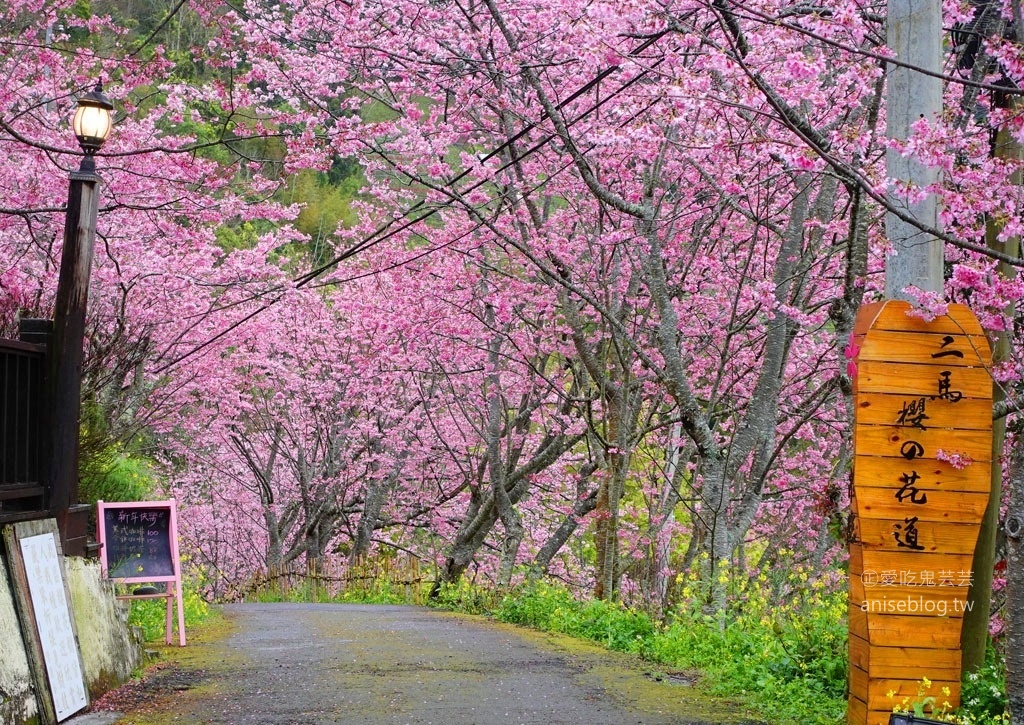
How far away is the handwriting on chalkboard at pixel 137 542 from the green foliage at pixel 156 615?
0.45 m

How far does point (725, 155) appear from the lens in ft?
31.8

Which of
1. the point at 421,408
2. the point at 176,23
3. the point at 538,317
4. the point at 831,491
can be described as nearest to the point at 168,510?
the point at 831,491

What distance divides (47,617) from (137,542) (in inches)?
133

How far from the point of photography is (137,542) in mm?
8914

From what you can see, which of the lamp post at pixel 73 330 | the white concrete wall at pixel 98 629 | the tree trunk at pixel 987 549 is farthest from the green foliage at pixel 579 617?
the lamp post at pixel 73 330

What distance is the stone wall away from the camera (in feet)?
16.5

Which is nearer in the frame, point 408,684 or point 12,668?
point 12,668

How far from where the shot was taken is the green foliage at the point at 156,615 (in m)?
9.93

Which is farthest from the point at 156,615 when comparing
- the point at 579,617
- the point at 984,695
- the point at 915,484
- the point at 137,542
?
the point at 915,484

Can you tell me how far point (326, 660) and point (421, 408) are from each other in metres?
12.9

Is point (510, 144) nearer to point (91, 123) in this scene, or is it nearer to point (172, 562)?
point (91, 123)

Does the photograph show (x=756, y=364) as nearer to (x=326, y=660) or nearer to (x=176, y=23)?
(x=326, y=660)

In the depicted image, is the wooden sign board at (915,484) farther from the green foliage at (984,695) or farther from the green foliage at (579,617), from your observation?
the green foliage at (579,617)

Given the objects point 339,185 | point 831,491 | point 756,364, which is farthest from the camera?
point 339,185
